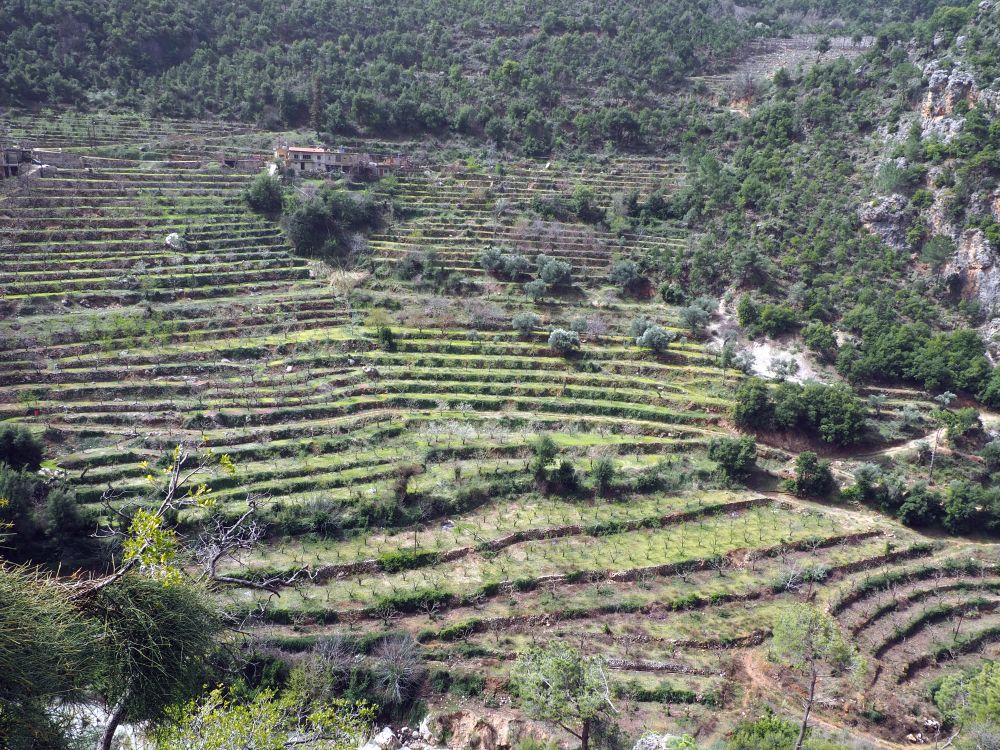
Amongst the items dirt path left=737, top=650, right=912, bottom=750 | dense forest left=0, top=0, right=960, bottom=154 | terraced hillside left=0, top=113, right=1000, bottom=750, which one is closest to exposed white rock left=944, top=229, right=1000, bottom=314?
terraced hillside left=0, top=113, right=1000, bottom=750

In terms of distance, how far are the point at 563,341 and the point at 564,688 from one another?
68.2 feet

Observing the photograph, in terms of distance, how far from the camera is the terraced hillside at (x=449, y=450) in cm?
2102

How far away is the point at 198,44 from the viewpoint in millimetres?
62875

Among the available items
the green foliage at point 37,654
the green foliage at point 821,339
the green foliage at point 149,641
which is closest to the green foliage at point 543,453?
the green foliage at point 821,339

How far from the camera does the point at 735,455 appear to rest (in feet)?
92.9

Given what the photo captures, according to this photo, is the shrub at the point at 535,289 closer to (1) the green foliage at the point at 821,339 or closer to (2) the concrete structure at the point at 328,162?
(1) the green foliage at the point at 821,339

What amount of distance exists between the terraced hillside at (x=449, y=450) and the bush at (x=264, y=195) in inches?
53.2

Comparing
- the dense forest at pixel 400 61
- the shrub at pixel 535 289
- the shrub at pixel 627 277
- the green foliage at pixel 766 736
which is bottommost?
the green foliage at pixel 766 736

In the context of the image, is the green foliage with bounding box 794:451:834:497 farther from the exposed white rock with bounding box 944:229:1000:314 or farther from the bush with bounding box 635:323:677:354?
the exposed white rock with bounding box 944:229:1000:314

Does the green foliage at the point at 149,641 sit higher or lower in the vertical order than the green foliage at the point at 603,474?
higher

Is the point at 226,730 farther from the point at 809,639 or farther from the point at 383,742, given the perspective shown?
the point at 809,639

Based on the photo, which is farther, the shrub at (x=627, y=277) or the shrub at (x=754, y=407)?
the shrub at (x=627, y=277)

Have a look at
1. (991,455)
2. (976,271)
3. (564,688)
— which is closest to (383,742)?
(564,688)

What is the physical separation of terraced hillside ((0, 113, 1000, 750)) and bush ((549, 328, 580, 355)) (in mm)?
696
